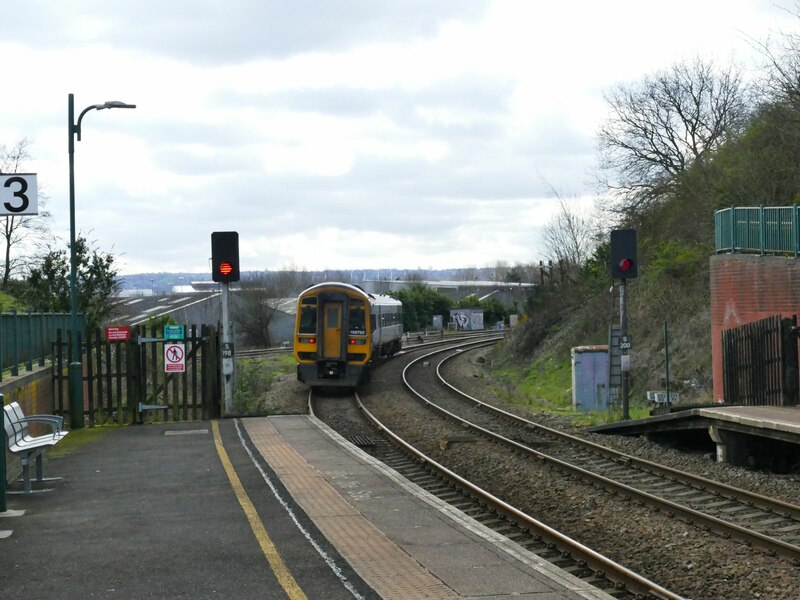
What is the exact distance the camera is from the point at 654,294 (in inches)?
1442

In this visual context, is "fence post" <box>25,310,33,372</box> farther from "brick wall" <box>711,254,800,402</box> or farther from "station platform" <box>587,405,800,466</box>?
"brick wall" <box>711,254,800,402</box>

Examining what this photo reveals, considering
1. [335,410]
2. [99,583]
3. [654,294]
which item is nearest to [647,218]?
[654,294]

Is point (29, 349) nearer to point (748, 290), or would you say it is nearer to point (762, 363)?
point (762, 363)

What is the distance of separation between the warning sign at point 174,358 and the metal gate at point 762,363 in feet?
33.4

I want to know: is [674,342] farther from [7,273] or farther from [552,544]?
[7,273]

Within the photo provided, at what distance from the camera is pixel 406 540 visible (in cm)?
904

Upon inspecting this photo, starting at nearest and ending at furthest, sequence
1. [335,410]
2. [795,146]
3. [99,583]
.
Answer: [99,583] → [335,410] → [795,146]

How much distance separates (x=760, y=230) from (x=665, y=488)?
989 cm

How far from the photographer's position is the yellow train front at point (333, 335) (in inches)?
1188

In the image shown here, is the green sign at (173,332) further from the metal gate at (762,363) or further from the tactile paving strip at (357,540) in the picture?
the metal gate at (762,363)

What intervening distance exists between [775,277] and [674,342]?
11847 mm

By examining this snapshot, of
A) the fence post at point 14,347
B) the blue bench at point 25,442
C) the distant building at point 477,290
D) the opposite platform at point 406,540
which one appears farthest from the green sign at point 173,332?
the distant building at point 477,290

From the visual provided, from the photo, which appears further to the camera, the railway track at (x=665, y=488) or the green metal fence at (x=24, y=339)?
the green metal fence at (x=24, y=339)

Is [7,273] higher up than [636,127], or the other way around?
[636,127]
